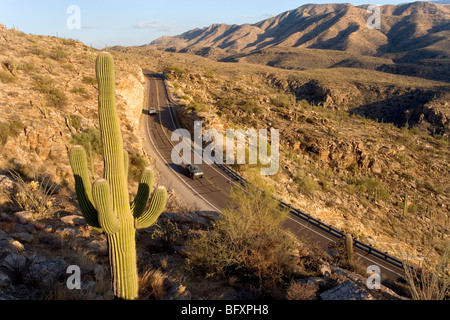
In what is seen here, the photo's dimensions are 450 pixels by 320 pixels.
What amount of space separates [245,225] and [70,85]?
82.2ft

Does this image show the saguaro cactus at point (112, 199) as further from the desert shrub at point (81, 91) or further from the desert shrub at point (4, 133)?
the desert shrub at point (81, 91)

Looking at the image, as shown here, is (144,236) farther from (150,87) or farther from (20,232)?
(150,87)

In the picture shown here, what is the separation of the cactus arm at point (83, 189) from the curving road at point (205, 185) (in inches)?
288

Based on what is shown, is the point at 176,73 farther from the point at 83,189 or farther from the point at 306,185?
the point at 83,189

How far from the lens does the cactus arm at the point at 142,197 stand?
24.7ft

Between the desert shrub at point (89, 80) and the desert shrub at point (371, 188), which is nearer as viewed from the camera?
the desert shrub at point (371, 188)

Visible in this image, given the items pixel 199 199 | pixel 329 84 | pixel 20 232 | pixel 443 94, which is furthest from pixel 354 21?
pixel 20 232

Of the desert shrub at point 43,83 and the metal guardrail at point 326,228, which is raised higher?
the desert shrub at point 43,83

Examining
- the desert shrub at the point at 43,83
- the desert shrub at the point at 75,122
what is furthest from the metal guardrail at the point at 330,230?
the desert shrub at the point at 43,83

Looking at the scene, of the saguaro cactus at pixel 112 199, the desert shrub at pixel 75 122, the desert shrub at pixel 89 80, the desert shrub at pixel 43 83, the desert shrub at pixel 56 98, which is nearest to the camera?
the saguaro cactus at pixel 112 199

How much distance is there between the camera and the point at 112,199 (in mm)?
6734

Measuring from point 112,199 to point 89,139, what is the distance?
1476cm

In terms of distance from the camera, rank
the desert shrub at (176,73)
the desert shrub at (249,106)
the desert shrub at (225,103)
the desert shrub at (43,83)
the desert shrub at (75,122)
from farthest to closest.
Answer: the desert shrub at (176,73)
the desert shrub at (225,103)
the desert shrub at (249,106)
the desert shrub at (43,83)
the desert shrub at (75,122)

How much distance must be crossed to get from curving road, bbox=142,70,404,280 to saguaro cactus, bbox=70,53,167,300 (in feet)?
22.4
